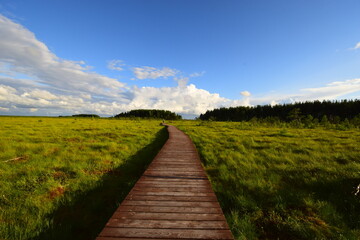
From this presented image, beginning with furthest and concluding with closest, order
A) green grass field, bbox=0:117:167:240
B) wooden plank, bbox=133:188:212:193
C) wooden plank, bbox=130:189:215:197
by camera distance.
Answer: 1. wooden plank, bbox=133:188:212:193
2. wooden plank, bbox=130:189:215:197
3. green grass field, bbox=0:117:167:240

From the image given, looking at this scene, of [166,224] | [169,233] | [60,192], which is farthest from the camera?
[60,192]

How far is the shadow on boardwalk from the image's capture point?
3.41m

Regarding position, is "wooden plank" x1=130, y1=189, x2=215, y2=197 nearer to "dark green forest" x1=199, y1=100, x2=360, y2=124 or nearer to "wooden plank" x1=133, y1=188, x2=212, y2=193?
"wooden plank" x1=133, y1=188, x2=212, y2=193

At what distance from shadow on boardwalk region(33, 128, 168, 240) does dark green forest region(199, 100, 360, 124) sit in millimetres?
51116

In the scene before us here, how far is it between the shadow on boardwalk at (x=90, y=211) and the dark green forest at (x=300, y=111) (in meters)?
51.1

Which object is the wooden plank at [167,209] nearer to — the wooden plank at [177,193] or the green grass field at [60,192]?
the wooden plank at [177,193]

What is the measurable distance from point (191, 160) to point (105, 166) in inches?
146

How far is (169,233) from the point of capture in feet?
8.96

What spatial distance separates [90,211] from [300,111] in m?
93.4

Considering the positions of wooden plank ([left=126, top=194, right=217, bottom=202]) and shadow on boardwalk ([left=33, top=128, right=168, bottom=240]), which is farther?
wooden plank ([left=126, top=194, right=217, bottom=202])

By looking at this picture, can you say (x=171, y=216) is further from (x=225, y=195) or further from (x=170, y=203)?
(x=225, y=195)

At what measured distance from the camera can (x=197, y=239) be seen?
2611 millimetres

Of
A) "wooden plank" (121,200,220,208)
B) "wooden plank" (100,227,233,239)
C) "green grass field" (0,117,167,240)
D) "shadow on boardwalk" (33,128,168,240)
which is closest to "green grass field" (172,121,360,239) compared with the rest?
"wooden plank" (121,200,220,208)

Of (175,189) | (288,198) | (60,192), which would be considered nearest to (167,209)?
(175,189)
